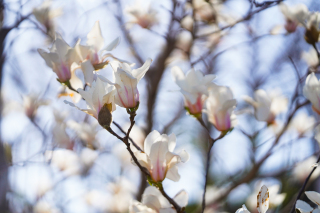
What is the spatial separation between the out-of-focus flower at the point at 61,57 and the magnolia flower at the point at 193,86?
277mm

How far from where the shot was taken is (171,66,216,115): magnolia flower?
0.75 m

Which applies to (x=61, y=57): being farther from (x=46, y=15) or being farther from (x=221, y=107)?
(x=46, y=15)

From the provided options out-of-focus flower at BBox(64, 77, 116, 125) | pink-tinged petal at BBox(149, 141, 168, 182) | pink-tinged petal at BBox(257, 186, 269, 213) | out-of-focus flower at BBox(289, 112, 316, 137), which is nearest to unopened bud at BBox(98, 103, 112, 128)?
out-of-focus flower at BBox(64, 77, 116, 125)

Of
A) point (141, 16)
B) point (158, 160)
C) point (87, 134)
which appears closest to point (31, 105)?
point (87, 134)

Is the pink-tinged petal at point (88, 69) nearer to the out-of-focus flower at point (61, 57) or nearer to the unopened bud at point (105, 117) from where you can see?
the out-of-focus flower at point (61, 57)

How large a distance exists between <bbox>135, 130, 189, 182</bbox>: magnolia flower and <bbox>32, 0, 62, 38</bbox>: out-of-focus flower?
100cm

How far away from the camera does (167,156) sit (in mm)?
616

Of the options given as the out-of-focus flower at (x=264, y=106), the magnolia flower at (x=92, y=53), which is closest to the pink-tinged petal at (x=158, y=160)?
the magnolia flower at (x=92, y=53)

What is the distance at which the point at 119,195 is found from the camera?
6.47ft

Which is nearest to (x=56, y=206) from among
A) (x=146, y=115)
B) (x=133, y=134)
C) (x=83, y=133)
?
(x=83, y=133)

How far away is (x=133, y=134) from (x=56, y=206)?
566 mm

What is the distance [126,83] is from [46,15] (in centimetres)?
103

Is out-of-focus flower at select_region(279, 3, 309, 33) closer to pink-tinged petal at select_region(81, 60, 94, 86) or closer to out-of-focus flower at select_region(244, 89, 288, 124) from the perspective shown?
out-of-focus flower at select_region(244, 89, 288, 124)

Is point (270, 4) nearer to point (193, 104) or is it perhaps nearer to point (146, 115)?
point (193, 104)
